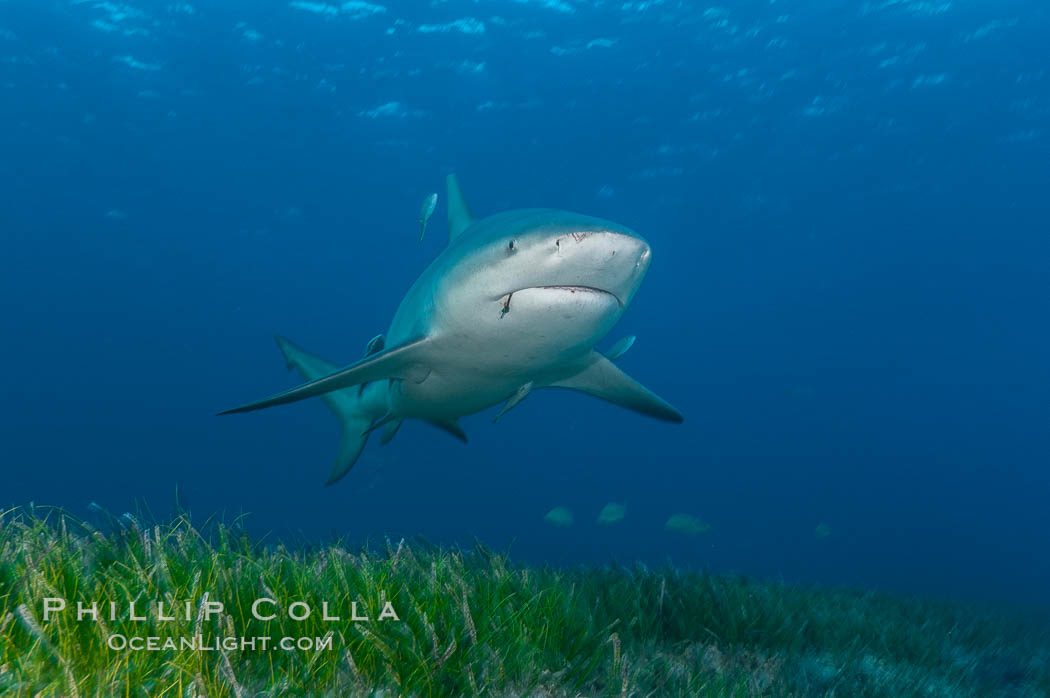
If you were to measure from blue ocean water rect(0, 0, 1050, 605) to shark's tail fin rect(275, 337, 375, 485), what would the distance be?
1.21 meters

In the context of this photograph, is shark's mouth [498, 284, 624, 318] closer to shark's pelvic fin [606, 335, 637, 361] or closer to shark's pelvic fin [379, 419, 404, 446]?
shark's pelvic fin [379, 419, 404, 446]

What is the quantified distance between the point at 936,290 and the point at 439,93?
153 ft

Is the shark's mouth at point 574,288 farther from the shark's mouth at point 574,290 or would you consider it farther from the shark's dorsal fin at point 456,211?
the shark's dorsal fin at point 456,211

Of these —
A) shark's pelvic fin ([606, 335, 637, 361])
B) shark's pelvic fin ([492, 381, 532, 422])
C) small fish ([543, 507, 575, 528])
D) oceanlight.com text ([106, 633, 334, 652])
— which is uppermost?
shark's pelvic fin ([606, 335, 637, 361])

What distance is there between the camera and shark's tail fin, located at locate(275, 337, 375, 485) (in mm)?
7793

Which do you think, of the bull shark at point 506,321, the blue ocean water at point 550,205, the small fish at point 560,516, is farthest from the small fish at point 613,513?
the bull shark at point 506,321

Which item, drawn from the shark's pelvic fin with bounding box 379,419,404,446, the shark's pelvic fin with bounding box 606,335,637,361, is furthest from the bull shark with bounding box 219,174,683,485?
→ the shark's pelvic fin with bounding box 606,335,637,361

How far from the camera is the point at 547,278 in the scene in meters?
4.23

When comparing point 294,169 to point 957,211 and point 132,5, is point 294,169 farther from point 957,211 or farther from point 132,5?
point 957,211

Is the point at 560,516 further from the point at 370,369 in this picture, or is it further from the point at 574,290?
the point at 574,290

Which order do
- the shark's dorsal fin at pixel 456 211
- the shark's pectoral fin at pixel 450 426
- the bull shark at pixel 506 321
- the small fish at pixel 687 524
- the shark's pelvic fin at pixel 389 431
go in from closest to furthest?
the bull shark at pixel 506 321, the shark's dorsal fin at pixel 456 211, the shark's pectoral fin at pixel 450 426, the shark's pelvic fin at pixel 389 431, the small fish at pixel 687 524

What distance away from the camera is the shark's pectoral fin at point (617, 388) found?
664 cm

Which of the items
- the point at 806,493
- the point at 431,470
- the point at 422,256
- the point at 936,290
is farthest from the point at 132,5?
the point at 806,493

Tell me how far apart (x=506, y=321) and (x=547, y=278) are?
595mm
